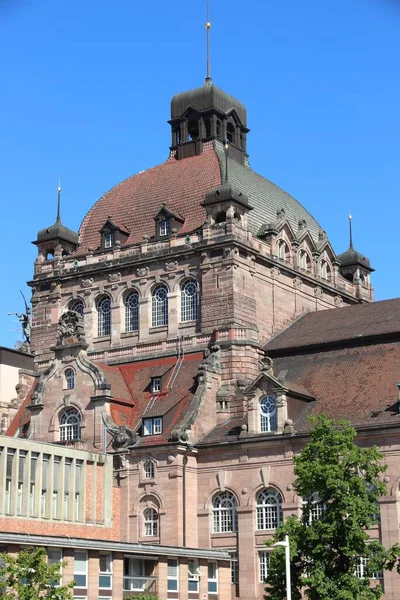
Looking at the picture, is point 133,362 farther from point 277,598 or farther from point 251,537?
point 277,598

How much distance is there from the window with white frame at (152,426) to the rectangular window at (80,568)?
19.8 meters

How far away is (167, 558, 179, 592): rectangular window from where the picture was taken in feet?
219

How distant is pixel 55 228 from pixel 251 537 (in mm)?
31106

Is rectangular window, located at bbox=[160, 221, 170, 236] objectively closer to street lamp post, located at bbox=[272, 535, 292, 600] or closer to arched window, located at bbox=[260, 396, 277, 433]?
arched window, located at bbox=[260, 396, 277, 433]

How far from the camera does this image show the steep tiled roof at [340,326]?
83.1 metres

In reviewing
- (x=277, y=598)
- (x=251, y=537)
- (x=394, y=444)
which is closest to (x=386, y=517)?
(x=394, y=444)

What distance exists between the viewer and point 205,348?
86.1 m

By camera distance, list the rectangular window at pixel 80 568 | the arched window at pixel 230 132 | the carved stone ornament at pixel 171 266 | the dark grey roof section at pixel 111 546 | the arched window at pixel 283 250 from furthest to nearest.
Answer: the arched window at pixel 230 132 → the arched window at pixel 283 250 → the carved stone ornament at pixel 171 266 → the rectangular window at pixel 80 568 → the dark grey roof section at pixel 111 546

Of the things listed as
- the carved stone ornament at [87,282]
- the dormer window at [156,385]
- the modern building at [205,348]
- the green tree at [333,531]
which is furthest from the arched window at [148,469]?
the green tree at [333,531]

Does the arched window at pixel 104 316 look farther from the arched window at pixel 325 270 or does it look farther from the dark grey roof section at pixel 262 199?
the arched window at pixel 325 270

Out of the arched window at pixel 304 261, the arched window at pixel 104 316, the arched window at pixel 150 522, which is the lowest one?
the arched window at pixel 150 522

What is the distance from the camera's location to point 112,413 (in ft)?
274

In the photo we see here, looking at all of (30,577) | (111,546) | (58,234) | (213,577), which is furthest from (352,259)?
(30,577)

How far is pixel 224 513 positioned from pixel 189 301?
659 inches
